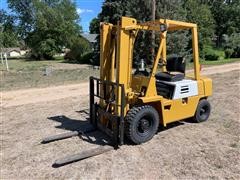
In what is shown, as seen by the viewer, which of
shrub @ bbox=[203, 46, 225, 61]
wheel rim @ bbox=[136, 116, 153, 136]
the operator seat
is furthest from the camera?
shrub @ bbox=[203, 46, 225, 61]

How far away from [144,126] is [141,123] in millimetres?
102

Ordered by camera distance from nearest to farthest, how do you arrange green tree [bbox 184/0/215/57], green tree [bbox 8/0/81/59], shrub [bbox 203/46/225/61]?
shrub [bbox 203/46/225/61] < green tree [bbox 184/0/215/57] < green tree [bbox 8/0/81/59]

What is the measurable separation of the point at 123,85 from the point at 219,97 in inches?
222

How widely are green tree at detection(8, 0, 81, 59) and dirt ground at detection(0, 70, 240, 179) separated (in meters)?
39.4

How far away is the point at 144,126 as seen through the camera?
6.20 metres

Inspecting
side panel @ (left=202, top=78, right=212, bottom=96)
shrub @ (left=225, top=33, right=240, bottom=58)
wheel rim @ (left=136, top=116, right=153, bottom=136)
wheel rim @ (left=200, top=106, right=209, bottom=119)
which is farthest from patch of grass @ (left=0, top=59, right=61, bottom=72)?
wheel rim @ (left=136, top=116, right=153, bottom=136)

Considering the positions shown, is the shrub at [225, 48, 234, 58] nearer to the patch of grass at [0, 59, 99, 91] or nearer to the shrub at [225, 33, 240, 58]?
the shrub at [225, 33, 240, 58]

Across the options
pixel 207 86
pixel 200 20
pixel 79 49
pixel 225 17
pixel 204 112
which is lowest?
pixel 204 112

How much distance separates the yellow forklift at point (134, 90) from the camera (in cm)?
593

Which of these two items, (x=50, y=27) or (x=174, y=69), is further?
(x=50, y=27)

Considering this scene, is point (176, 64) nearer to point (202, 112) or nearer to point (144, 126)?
point (202, 112)

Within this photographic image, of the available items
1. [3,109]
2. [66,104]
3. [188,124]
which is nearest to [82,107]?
[66,104]

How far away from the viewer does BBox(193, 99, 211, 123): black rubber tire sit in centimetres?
741

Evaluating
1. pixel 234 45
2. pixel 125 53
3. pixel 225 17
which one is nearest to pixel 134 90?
pixel 125 53
